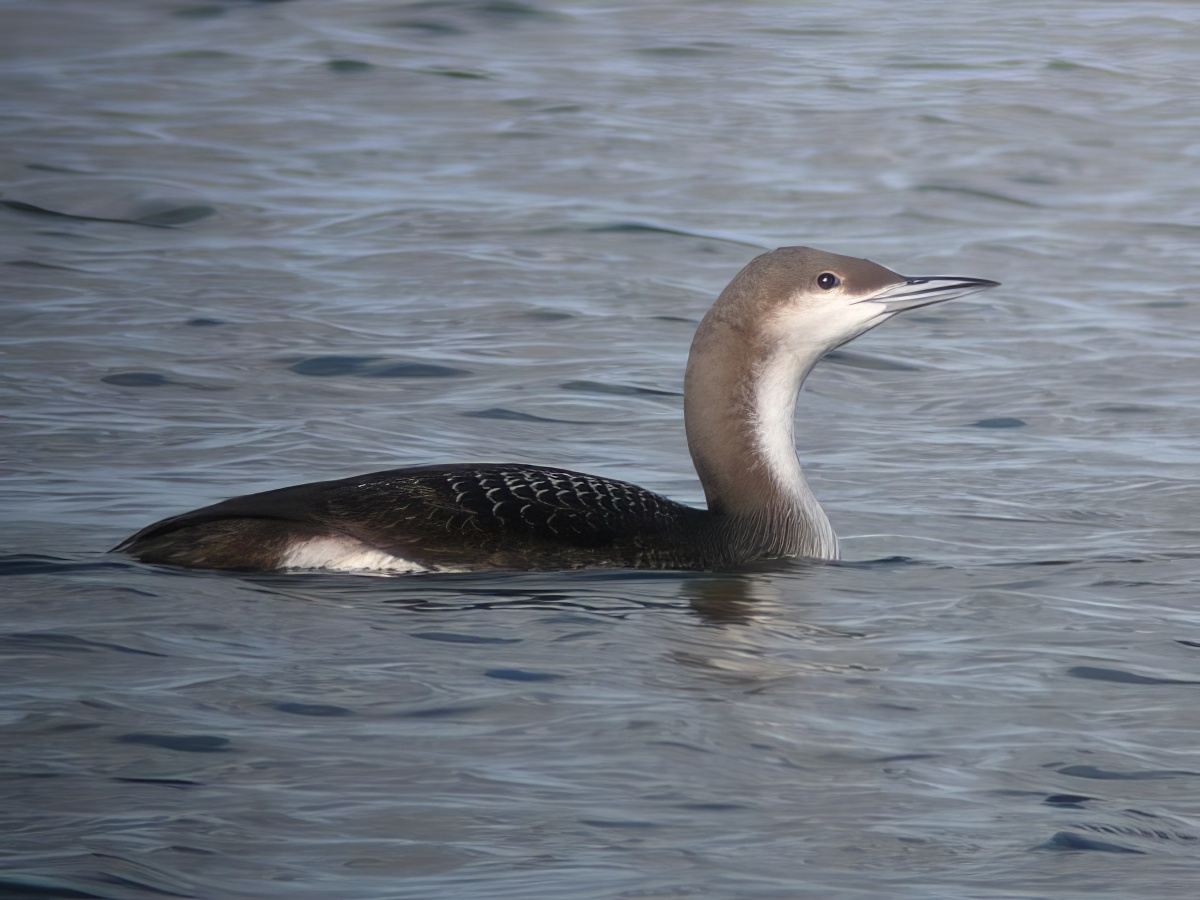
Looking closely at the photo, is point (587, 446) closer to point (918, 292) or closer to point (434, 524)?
point (918, 292)

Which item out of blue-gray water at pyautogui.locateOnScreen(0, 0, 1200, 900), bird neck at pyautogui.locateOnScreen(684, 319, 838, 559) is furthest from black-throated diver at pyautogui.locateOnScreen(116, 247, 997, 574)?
blue-gray water at pyautogui.locateOnScreen(0, 0, 1200, 900)

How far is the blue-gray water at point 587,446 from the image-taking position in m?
3.74

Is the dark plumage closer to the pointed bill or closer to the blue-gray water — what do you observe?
the blue-gray water

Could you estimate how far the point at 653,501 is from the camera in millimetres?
5660

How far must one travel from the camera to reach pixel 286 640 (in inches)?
188

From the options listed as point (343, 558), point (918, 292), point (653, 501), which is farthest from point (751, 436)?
point (343, 558)

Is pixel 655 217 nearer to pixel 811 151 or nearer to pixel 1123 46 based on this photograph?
pixel 811 151

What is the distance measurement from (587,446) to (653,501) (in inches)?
62.1

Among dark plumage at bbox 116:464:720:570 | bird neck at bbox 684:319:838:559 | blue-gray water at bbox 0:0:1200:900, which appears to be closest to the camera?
blue-gray water at bbox 0:0:1200:900

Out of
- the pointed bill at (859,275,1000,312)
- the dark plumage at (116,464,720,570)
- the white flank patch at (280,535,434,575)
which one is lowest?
the white flank patch at (280,535,434,575)

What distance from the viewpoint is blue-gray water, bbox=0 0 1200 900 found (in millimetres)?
3744

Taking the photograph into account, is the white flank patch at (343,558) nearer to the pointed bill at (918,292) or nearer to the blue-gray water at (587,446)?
the blue-gray water at (587,446)

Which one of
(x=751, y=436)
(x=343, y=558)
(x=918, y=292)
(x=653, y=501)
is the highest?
(x=918, y=292)

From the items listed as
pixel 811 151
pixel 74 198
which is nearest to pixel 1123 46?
pixel 811 151
